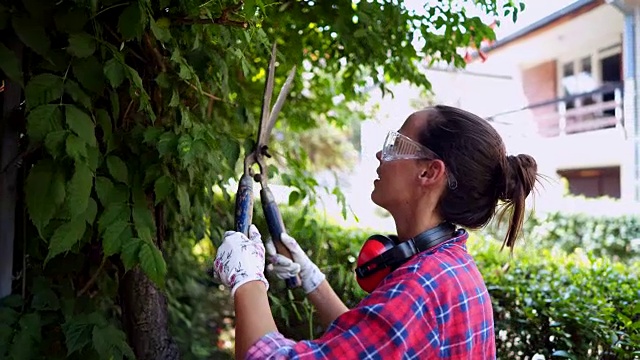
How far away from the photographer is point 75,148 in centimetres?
162

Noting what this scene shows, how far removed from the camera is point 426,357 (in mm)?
1271

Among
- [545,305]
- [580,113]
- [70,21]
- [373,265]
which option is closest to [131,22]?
[70,21]

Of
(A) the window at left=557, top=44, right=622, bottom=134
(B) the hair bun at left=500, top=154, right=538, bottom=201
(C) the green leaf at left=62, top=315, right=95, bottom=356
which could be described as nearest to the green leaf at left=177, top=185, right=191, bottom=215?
(C) the green leaf at left=62, top=315, right=95, bottom=356

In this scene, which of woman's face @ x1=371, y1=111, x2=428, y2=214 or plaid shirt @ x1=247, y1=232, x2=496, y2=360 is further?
woman's face @ x1=371, y1=111, x2=428, y2=214

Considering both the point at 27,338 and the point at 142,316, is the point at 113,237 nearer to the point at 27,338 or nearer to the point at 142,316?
the point at 27,338

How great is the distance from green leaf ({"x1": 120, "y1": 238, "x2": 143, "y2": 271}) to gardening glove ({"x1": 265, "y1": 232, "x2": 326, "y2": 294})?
0.37 meters

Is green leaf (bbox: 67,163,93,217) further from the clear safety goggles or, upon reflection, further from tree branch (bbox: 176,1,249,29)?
the clear safety goggles

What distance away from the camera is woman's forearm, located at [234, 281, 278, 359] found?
1.31m

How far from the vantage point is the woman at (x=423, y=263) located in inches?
48.9

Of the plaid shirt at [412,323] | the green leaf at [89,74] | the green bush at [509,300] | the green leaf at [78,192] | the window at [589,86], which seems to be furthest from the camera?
the window at [589,86]

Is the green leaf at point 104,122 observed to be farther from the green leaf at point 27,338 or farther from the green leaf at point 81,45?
the green leaf at point 27,338

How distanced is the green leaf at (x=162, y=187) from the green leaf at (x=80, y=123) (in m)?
0.24

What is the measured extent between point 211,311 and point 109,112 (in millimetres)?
2477

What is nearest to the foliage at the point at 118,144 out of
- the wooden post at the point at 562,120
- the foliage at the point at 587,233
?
the foliage at the point at 587,233
